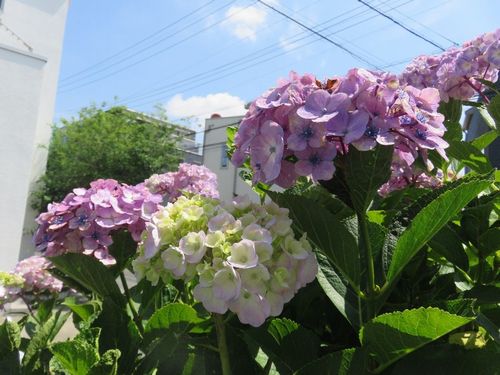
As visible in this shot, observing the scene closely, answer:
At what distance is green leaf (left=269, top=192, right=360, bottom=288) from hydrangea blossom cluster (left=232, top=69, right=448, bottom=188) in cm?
6

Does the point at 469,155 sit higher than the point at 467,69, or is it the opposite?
the point at 467,69

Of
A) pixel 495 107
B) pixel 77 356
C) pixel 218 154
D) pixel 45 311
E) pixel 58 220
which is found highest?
pixel 218 154

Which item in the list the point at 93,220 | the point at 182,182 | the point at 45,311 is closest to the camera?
the point at 93,220

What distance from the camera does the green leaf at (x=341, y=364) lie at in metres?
0.73

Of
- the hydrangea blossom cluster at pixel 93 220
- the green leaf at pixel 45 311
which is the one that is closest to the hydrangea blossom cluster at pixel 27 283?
the green leaf at pixel 45 311

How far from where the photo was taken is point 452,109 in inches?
54.0

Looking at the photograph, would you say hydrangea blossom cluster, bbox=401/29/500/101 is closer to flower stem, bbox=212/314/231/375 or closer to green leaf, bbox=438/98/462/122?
green leaf, bbox=438/98/462/122

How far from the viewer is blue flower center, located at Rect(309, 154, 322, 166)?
2.48ft

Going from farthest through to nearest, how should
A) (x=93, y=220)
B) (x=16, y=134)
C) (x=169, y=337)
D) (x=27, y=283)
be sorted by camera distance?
(x=16, y=134) → (x=27, y=283) → (x=93, y=220) → (x=169, y=337)

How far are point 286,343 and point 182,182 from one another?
5.96ft

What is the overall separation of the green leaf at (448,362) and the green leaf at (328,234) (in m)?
0.14

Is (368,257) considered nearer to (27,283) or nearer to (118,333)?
(118,333)

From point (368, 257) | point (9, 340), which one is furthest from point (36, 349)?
point (368, 257)

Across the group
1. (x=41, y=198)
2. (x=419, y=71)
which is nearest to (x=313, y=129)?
(x=419, y=71)
